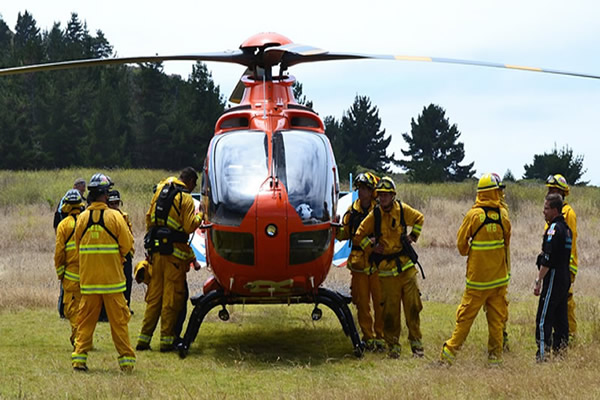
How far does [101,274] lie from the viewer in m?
7.32

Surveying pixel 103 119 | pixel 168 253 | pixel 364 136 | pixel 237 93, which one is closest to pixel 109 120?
pixel 103 119

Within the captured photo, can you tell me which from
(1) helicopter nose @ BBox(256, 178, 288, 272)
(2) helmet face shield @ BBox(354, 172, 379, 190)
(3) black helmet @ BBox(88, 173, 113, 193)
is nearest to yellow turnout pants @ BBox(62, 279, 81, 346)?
(3) black helmet @ BBox(88, 173, 113, 193)

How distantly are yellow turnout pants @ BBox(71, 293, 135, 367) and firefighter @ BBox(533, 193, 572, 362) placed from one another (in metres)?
4.22

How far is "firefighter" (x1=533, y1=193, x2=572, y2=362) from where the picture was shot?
7707 millimetres

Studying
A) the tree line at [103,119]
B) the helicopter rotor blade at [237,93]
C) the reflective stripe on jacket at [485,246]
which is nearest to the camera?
the reflective stripe on jacket at [485,246]

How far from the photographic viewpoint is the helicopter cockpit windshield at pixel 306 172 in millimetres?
7980

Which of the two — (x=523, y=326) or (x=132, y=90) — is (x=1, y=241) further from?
(x=132, y=90)

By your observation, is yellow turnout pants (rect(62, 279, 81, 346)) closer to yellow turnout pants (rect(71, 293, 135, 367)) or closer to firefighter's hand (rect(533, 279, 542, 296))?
yellow turnout pants (rect(71, 293, 135, 367))

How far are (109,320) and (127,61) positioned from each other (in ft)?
10.3

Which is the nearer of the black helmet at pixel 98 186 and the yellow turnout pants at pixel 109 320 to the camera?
the yellow turnout pants at pixel 109 320

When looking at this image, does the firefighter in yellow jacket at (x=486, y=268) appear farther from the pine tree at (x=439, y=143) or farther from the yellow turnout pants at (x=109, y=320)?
the pine tree at (x=439, y=143)

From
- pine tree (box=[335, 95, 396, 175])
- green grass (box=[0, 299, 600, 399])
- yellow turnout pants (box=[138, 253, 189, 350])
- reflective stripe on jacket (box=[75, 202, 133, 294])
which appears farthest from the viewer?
pine tree (box=[335, 95, 396, 175])

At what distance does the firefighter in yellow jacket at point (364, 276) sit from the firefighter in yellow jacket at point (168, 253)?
185 centimetres

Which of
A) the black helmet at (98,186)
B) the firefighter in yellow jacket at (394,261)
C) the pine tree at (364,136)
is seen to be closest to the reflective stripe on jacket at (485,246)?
the firefighter in yellow jacket at (394,261)
